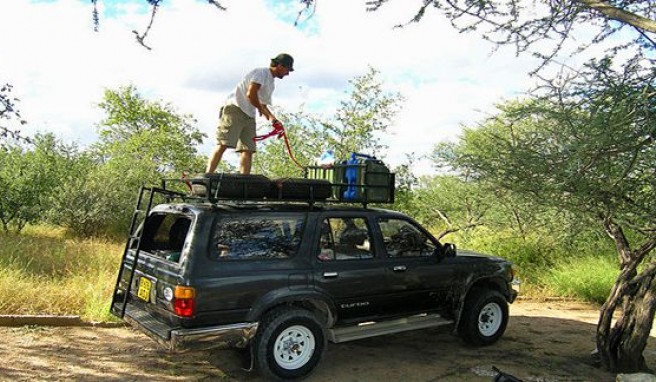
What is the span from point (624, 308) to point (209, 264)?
13.8 feet

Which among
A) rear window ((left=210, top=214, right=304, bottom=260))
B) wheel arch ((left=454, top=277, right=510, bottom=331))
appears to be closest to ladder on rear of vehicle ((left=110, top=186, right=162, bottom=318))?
rear window ((left=210, top=214, right=304, bottom=260))

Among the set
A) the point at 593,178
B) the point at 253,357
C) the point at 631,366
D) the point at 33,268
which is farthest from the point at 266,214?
the point at 33,268

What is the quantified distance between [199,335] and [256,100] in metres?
2.90

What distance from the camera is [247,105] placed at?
6426mm

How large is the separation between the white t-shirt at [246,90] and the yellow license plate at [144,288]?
7.58ft

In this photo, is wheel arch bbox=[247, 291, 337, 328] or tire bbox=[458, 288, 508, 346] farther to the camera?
tire bbox=[458, 288, 508, 346]

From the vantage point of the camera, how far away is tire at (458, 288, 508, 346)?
20.3 ft

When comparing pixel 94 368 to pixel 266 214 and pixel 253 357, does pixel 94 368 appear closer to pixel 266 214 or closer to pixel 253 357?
pixel 253 357

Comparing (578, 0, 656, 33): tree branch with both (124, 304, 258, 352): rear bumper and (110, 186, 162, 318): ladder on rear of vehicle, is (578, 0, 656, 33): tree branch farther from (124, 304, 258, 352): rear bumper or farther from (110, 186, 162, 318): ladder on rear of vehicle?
(110, 186, 162, 318): ladder on rear of vehicle

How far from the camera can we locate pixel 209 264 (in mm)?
4609

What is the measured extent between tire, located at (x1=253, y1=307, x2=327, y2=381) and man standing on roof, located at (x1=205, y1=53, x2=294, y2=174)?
2.20 metres

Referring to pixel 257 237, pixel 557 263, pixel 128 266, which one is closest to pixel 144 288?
pixel 128 266

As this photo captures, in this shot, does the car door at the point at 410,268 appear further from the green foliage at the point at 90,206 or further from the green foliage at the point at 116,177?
the green foliage at the point at 90,206

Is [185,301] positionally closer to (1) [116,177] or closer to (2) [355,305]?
(2) [355,305]
